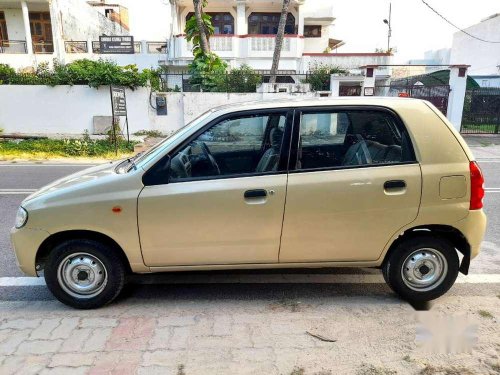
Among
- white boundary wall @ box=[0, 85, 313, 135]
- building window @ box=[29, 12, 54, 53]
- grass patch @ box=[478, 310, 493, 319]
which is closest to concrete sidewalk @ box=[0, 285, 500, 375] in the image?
grass patch @ box=[478, 310, 493, 319]

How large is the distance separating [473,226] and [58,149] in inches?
482

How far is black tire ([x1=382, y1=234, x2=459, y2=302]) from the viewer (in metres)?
3.13

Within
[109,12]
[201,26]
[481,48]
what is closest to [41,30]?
[109,12]

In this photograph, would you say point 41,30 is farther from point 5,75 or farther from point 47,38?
point 5,75

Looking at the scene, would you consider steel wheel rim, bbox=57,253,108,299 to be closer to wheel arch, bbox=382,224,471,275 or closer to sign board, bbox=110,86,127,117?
wheel arch, bbox=382,224,471,275

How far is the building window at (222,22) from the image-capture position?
83.4ft

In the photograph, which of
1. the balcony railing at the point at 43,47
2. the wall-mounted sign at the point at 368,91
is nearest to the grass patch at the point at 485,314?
the wall-mounted sign at the point at 368,91

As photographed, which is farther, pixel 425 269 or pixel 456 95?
pixel 456 95

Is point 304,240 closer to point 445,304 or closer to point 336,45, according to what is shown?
point 445,304

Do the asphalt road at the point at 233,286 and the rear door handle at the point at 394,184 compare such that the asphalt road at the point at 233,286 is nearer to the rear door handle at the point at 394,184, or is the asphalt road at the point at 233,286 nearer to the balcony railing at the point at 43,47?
the rear door handle at the point at 394,184

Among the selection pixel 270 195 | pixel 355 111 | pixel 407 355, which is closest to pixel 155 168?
pixel 270 195

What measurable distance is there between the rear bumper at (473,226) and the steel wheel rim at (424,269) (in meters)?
0.25

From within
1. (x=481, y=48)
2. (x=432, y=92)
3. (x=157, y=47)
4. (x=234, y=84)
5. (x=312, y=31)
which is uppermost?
(x=312, y=31)

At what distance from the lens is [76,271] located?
3090mm
